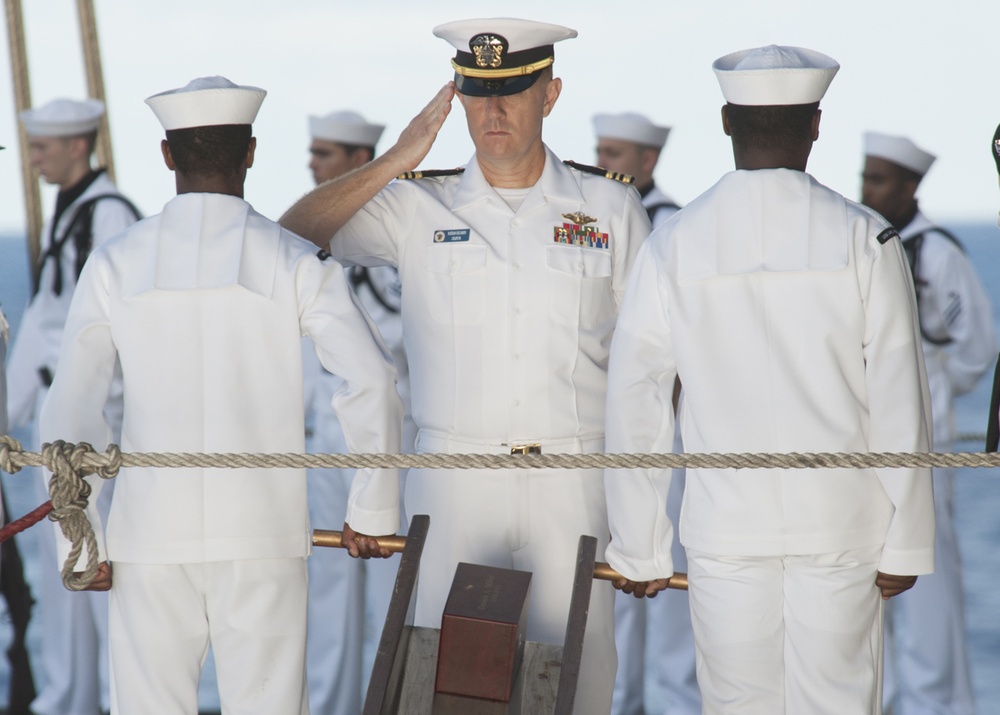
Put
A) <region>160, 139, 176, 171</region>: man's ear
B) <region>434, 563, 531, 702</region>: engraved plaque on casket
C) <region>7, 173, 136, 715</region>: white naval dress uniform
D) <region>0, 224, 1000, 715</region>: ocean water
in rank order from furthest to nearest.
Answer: <region>0, 224, 1000, 715</region>: ocean water < <region>7, 173, 136, 715</region>: white naval dress uniform < <region>160, 139, 176, 171</region>: man's ear < <region>434, 563, 531, 702</region>: engraved plaque on casket

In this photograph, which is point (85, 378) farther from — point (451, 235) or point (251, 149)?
point (451, 235)

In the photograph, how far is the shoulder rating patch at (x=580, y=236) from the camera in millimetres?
3258

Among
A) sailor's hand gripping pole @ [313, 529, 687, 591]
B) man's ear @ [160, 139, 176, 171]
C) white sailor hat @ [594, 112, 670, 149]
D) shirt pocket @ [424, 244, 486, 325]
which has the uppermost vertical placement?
white sailor hat @ [594, 112, 670, 149]

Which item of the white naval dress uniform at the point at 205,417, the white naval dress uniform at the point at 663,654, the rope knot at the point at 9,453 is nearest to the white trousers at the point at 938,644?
the white naval dress uniform at the point at 663,654

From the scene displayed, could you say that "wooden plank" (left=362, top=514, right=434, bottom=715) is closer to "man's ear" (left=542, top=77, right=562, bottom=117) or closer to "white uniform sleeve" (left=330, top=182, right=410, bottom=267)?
"white uniform sleeve" (left=330, top=182, right=410, bottom=267)

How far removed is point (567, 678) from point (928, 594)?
8.10ft

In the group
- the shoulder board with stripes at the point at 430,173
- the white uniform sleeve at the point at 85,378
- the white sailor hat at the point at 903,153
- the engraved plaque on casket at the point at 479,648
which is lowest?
the engraved plaque on casket at the point at 479,648

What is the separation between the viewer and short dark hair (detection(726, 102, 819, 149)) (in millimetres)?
2775

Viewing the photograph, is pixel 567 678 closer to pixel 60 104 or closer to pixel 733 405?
pixel 733 405

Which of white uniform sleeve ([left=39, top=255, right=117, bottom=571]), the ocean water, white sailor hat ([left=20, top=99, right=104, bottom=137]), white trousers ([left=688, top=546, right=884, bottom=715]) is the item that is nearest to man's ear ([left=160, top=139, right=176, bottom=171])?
white uniform sleeve ([left=39, top=255, right=117, bottom=571])

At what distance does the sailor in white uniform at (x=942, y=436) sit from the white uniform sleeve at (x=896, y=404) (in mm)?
1944

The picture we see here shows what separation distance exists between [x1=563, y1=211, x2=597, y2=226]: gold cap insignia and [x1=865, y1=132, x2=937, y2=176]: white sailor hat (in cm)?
207

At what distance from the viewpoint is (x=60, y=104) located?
532 centimetres

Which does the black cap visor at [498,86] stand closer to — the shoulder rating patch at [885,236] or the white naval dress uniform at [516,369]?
the white naval dress uniform at [516,369]
